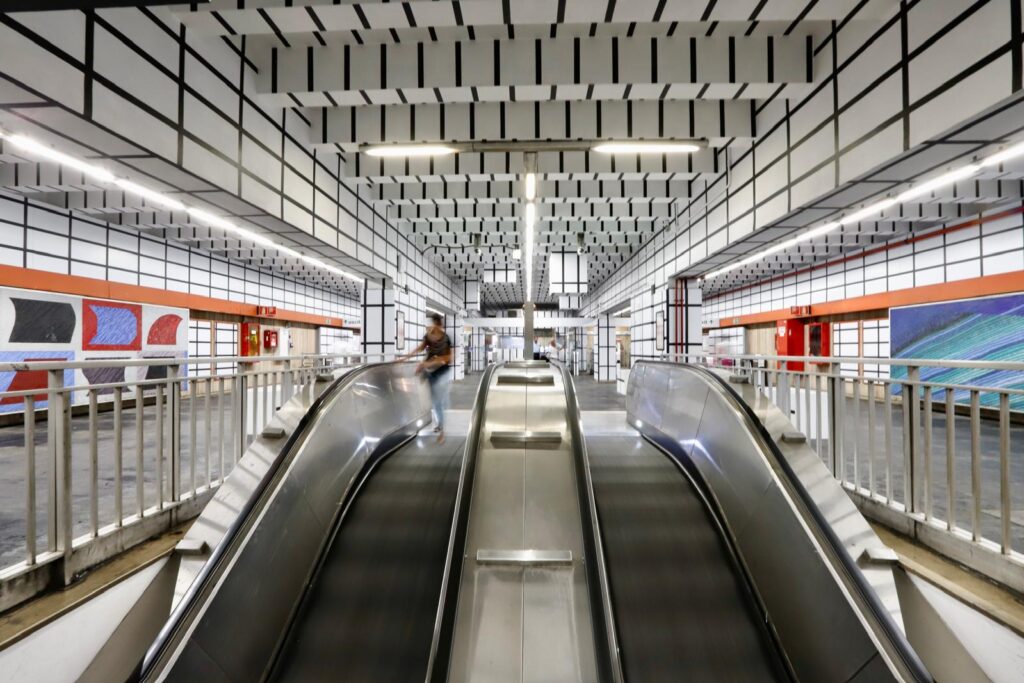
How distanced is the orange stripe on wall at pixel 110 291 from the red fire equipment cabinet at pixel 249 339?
40 cm

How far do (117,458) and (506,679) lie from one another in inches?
112

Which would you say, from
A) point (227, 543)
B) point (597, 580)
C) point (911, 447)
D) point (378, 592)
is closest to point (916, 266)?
point (911, 447)

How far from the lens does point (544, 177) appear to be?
8.51m

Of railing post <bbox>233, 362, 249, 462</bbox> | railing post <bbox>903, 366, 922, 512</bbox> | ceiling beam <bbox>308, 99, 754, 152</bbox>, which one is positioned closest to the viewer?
railing post <bbox>903, 366, 922, 512</bbox>

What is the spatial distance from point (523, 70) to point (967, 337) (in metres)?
11.7

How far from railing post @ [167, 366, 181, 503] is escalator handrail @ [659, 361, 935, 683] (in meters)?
4.32

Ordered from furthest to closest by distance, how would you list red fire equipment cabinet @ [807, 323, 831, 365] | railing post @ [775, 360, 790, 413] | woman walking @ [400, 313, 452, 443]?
red fire equipment cabinet @ [807, 323, 831, 365] → woman walking @ [400, 313, 452, 443] → railing post @ [775, 360, 790, 413]

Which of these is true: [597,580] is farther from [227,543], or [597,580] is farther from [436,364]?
[436,364]

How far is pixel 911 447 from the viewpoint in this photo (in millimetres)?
3400

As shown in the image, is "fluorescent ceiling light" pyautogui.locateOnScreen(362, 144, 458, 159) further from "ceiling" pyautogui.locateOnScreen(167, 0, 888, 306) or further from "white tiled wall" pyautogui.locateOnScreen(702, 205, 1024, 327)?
"white tiled wall" pyautogui.locateOnScreen(702, 205, 1024, 327)

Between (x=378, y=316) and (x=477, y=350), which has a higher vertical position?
(x=378, y=316)

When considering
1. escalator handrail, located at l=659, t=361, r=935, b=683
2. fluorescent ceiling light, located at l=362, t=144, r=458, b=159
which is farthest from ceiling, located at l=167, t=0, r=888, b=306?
escalator handrail, located at l=659, t=361, r=935, b=683

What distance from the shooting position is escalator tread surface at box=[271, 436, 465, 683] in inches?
98.4

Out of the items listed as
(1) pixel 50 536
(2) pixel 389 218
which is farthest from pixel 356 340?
(1) pixel 50 536
